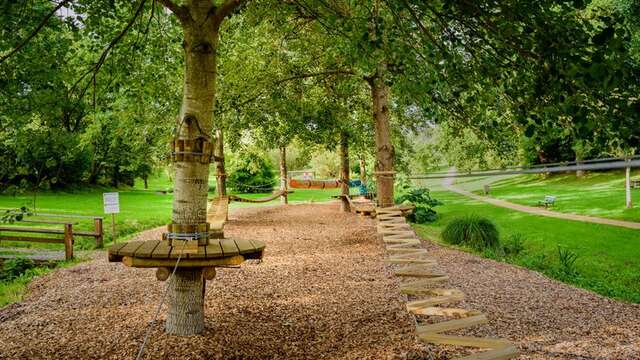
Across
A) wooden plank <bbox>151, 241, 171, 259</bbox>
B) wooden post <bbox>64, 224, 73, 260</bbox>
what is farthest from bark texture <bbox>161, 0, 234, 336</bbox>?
wooden post <bbox>64, 224, 73, 260</bbox>

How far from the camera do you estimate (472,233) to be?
557 inches

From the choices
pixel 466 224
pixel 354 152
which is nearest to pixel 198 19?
pixel 466 224

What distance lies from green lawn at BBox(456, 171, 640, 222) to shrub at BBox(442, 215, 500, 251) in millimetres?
1981

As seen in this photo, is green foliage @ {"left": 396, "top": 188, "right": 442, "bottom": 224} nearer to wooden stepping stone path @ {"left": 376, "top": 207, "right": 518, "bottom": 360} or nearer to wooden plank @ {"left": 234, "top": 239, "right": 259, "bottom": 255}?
wooden stepping stone path @ {"left": 376, "top": 207, "right": 518, "bottom": 360}

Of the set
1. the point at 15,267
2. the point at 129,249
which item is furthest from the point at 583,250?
the point at 15,267

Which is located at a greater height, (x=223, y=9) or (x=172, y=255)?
(x=223, y=9)

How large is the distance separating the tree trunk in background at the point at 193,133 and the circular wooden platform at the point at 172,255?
56 centimetres

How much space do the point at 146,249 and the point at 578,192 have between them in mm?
32162

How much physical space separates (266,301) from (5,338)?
300 centimetres

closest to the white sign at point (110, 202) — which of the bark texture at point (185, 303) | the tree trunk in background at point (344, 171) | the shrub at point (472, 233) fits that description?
the bark texture at point (185, 303)

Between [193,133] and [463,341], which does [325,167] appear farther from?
[463,341]

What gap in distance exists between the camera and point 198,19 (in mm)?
4914

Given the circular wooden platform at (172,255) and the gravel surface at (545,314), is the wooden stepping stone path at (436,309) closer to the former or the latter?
the gravel surface at (545,314)

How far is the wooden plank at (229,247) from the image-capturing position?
4215mm
